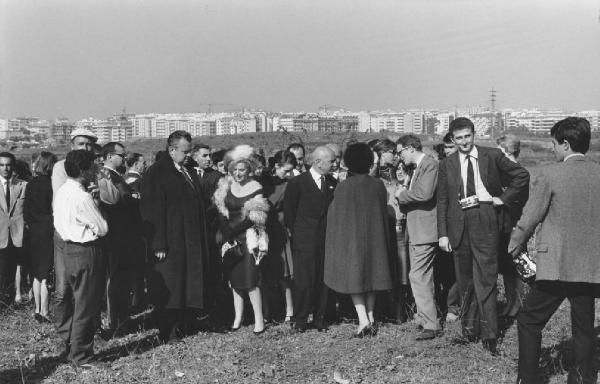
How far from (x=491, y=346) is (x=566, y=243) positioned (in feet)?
5.21

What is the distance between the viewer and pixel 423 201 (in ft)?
21.3

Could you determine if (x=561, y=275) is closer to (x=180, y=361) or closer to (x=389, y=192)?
(x=389, y=192)

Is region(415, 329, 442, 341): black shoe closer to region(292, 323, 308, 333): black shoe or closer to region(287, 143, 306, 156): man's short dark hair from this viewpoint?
region(292, 323, 308, 333): black shoe

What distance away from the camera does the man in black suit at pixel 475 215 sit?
5824 millimetres

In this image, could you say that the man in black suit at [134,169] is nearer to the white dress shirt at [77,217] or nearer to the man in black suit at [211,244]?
the man in black suit at [211,244]

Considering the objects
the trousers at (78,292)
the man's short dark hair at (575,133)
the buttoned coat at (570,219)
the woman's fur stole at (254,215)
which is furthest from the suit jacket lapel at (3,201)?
the man's short dark hair at (575,133)

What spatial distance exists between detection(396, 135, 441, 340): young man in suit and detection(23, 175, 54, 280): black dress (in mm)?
3920

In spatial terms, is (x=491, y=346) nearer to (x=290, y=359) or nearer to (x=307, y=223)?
(x=290, y=359)

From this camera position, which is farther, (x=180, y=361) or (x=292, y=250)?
(x=292, y=250)

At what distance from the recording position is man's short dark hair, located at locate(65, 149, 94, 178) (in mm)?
5812

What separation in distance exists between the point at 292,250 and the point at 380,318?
1.28 metres

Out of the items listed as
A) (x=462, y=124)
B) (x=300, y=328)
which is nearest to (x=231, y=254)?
(x=300, y=328)

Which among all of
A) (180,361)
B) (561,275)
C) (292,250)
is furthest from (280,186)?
(561,275)

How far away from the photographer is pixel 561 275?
4582 mm
